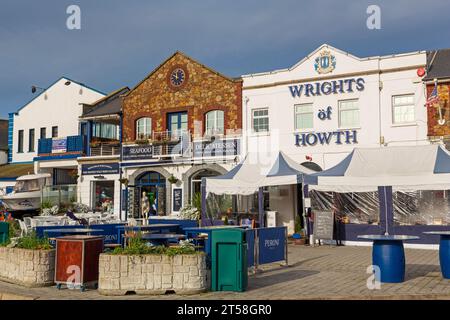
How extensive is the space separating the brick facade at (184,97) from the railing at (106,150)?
129cm

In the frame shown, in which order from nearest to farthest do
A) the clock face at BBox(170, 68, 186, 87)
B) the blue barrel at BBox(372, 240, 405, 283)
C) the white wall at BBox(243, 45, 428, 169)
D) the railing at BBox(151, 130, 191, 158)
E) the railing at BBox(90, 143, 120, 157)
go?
the blue barrel at BBox(372, 240, 405, 283)
the white wall at BBox(243, 45, 428, 169)
the railing at BBox(151, 130, 191, 158)
the clock face at BBox(170, 68, 186, 87)
the railing at BBox(90, 143, 120, 157)

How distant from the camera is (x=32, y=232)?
451 inches

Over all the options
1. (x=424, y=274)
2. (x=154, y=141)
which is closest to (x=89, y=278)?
(x=424, y=274)

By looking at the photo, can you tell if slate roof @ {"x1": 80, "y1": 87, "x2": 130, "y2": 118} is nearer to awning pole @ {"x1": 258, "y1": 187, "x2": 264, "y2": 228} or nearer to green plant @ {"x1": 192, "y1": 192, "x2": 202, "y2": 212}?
green plant @ {"x1": 192, "y1": 192, "x2": 202, "y2": 212}

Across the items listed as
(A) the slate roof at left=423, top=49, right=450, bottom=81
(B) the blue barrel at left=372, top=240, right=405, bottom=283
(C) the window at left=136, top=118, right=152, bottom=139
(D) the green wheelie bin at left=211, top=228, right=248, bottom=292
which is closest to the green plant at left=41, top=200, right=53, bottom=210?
(C) the window at left=136, top=118, right=152, bottom=139

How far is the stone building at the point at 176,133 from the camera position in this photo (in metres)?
24.5

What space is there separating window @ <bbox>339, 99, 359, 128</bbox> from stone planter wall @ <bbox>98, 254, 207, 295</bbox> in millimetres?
13881

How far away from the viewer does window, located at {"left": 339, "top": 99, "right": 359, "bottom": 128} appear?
2139 centimetres

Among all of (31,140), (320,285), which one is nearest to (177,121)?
(31,140)

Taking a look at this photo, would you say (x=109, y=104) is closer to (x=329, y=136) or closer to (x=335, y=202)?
(x=329, y=136)

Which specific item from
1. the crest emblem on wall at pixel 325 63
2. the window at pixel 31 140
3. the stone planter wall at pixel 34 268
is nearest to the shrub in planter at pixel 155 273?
the stone planter wall at pixel 34 268

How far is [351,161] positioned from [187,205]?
28.4 ft

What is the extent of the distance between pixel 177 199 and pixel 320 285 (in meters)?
16.3

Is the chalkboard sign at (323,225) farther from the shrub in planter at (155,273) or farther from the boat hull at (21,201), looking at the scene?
the boat hull at (21,201)
